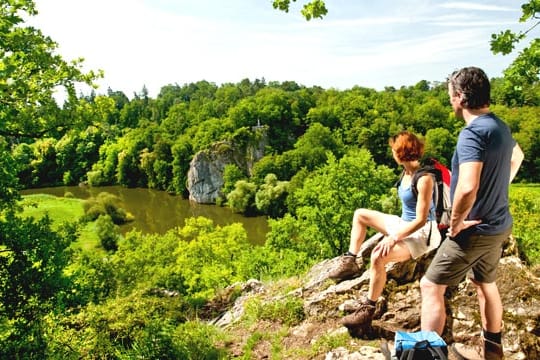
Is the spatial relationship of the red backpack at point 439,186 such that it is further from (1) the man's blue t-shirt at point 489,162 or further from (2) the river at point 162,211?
(2) the river at point 162,211

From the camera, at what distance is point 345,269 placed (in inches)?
211

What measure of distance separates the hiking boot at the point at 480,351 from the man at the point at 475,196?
440 mm

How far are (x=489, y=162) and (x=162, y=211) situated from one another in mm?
55720

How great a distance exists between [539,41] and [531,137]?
187ft

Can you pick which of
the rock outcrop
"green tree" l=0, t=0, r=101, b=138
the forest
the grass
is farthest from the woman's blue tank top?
the grass

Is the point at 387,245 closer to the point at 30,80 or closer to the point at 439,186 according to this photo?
the point at 439,186

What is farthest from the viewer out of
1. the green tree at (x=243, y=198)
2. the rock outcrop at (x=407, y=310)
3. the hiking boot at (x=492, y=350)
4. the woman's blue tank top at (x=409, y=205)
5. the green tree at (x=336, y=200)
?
the green tree at (x=243, y=198)

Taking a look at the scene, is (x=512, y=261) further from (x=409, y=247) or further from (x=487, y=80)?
(x=487, y=80)

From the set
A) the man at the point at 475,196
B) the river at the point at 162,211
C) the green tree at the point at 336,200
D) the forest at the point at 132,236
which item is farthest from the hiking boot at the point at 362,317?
the river at the point at 162,211

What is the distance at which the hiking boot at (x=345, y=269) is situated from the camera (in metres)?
5.19

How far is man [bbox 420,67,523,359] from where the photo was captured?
2.89m

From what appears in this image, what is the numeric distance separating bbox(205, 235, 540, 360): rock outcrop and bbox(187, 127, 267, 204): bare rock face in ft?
177

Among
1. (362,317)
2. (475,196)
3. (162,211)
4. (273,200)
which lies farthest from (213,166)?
(475,196)

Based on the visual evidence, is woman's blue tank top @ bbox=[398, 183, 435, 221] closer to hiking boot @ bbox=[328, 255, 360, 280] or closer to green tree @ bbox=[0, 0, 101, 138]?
hiking boot @ bbox=[328, 255, 360, 280]
